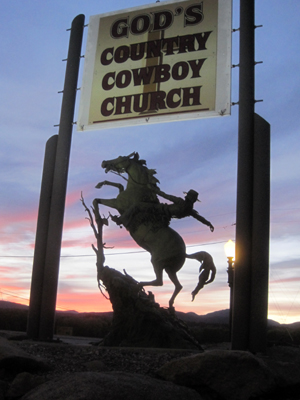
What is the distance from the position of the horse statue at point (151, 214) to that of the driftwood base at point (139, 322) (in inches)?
9.5

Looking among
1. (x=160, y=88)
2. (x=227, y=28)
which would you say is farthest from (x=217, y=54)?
(x=160, y=88)

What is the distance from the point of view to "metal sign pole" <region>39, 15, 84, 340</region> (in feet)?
25.4

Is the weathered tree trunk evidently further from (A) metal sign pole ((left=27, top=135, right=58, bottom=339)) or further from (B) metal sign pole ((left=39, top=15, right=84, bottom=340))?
(A) metal sign pole ((left=27, top=135, right=58, bottom=339))

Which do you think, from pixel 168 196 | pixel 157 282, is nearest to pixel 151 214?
pixel 168 196

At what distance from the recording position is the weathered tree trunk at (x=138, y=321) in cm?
679

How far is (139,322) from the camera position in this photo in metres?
7.00

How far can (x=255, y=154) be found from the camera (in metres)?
6.88

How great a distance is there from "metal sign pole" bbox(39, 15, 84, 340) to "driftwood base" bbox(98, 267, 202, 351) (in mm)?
967

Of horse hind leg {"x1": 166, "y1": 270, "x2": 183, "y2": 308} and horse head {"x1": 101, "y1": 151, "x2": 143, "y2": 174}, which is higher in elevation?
horse head {"x1": 101, "y1": 151, "x2": 143, "y2": 174}

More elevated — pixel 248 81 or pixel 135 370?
pixel 248 81

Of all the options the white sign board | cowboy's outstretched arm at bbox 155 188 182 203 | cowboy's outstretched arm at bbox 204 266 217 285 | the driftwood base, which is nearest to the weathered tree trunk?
the driftwood base

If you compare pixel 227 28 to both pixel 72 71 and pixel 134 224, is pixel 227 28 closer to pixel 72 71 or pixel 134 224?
pixel 72 71

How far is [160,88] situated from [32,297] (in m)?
3.97

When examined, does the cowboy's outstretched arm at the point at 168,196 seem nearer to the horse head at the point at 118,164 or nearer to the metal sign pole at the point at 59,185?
the horse head at the point at 118,164
